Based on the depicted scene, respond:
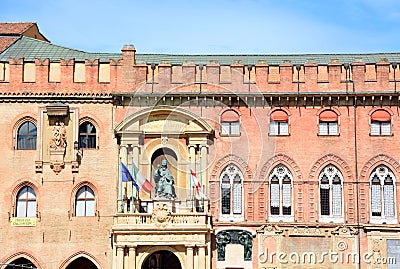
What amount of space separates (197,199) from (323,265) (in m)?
6.53

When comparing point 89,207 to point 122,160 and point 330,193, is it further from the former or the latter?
point 330,193

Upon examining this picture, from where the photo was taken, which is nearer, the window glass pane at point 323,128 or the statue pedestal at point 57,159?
the statue pedestal at point 57,159

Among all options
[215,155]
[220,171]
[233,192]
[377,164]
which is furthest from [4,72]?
[377,164]

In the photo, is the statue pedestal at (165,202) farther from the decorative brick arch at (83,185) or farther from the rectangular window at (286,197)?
the rectangular window at (286,197)

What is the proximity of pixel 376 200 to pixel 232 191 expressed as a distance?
22.1 feet

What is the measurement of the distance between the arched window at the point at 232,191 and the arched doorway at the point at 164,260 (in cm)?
377

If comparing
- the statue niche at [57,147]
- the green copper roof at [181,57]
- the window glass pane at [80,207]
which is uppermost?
the green copper roof at [181,57]

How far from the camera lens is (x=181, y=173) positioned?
40031 mm

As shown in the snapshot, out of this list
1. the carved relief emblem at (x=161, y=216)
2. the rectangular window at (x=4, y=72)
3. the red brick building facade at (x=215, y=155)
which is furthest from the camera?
the rectangular window at (x=4, y=72)

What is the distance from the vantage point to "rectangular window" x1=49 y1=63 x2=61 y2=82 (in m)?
40.6

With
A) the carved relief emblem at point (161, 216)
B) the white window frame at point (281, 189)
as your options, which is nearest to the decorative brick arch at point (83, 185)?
the carved relief emblem at point (161, 216)

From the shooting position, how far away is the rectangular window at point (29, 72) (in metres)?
40.6

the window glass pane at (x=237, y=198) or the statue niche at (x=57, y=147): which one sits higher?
the statue niche at (x=57, y=147)

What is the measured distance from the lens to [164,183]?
1534 inches
